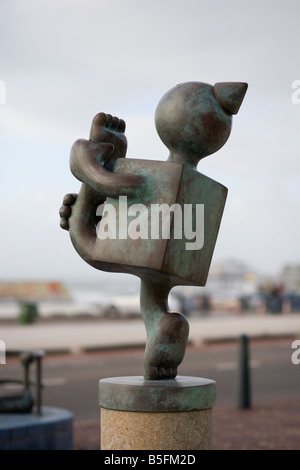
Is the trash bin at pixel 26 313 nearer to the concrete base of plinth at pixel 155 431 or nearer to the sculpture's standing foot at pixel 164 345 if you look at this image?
the sculpture's standing foot at pixel 164 345

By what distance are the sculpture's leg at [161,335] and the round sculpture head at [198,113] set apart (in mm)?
818

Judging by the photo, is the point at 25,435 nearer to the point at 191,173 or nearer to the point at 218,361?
the point at 191,173

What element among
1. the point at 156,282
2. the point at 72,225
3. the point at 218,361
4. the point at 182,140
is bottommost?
the point at 218,361

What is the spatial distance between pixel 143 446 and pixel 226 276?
83152 millimetres

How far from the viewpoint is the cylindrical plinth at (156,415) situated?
3.80 metres

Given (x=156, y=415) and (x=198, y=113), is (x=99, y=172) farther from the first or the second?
(x=156, y=415)

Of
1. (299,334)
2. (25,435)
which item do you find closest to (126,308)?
(299,334)

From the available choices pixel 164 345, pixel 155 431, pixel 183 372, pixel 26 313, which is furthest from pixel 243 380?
pixel 26 313

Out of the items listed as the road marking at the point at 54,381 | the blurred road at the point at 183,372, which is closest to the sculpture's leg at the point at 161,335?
Result: the blurred road at the point at 183,372

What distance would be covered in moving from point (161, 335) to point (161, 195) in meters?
0.80

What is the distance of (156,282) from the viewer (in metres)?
4.15

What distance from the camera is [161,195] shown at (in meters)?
3.87

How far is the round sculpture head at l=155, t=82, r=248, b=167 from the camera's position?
397cm

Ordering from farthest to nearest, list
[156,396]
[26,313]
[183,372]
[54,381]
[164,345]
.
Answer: [26,313], [183,372], [54,381], [164,345], [156,396]
